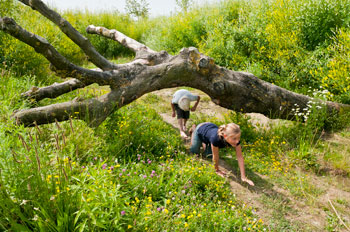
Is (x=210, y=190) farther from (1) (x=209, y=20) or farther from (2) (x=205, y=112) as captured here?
(1) (x=209, y=20)

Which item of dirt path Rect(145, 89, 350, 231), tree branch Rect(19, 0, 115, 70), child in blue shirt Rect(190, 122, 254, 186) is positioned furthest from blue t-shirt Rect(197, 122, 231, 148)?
tree branch Rect(19, 0, 115, 70)

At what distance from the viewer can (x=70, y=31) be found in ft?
14.3

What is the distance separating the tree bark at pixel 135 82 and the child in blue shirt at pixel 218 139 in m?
0.98

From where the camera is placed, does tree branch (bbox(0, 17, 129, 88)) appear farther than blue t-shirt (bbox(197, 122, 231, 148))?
No

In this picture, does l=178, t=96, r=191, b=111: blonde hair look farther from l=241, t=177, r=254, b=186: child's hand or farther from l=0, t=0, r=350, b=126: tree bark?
l=241, t=177, r=254, b=186: child's hand

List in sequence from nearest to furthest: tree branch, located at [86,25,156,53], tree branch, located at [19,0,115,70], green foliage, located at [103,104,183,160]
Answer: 1. green foliage, located at [103,104,183,160]
2. tree branch, located at [19,0,115,70]
3. tree branch, located at [86,25,156,53]

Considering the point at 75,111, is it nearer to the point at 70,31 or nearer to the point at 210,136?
the point at 70,31

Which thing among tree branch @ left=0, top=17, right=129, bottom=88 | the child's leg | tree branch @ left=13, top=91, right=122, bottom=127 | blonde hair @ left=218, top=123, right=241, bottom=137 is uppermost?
tree branch @ left=0, top=17, right=129, bottom=88

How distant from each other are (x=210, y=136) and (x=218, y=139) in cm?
23

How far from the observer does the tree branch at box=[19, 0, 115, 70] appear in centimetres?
417

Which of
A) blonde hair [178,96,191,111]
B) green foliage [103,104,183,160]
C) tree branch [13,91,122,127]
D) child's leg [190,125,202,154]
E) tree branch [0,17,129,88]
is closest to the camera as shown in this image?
tree branch [0,17,129,88]

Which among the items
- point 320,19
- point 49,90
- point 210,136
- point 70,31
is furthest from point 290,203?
point 320,19

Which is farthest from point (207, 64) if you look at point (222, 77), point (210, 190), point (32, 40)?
point (32, 40)

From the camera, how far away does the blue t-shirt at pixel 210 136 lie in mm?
4102
